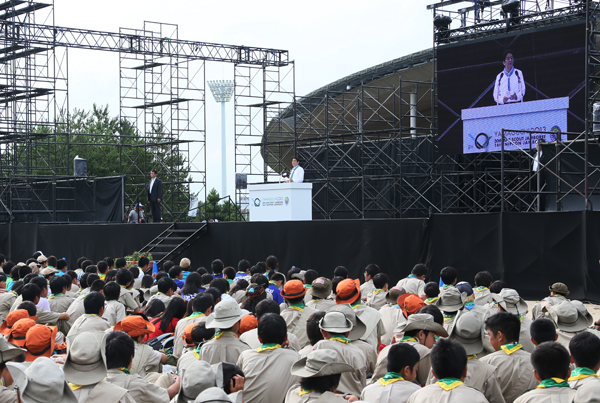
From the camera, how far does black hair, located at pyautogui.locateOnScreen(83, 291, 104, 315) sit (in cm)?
668

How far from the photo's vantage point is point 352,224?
1477 cm

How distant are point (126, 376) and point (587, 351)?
3.05m

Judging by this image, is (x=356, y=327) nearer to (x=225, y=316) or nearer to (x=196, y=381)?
(x=225, y=316)

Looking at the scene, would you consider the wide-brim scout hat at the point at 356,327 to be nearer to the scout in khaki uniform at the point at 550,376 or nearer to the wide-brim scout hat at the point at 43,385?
the scout in khaki uniform at the point at 550,376

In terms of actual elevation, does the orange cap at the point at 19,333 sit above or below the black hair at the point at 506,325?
below

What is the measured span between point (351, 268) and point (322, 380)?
10.9 meters

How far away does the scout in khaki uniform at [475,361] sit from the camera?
4.67 metres

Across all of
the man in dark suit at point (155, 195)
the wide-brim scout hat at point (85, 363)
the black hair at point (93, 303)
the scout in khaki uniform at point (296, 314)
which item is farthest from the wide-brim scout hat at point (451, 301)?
the man in dark suit at point (155, 195)

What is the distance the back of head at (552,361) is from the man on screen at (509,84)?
14382 mm

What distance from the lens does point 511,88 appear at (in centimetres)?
1747

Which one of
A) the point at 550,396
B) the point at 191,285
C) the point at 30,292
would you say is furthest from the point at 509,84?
the point at 550,396

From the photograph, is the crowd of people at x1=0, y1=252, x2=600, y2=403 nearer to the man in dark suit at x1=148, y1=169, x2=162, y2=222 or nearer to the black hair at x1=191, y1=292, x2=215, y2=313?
the black hair at x1=191, y1=292, x2=215, y2=313

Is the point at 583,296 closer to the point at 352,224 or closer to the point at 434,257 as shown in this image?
the point at 434,257

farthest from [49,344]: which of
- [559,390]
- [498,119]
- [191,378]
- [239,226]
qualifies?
[498,119]
